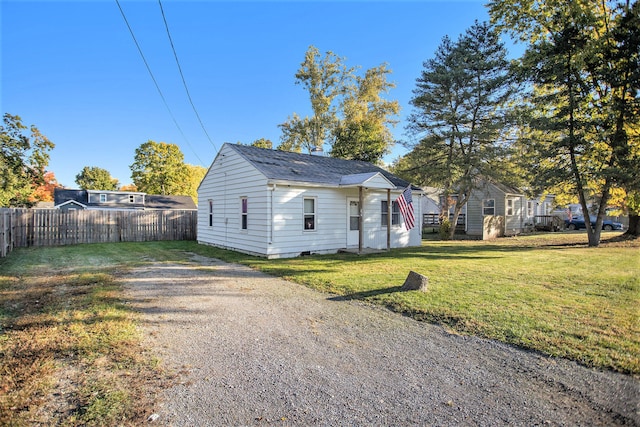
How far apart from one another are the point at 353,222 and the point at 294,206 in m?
2.98

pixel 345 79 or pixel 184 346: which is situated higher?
pixel 345 79

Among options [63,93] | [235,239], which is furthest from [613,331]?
[63,93]

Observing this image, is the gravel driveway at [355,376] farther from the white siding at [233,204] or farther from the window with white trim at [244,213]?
the window with white trim at [244,213]

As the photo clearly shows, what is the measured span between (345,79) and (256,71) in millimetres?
12865

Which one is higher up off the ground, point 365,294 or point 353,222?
point 353,222

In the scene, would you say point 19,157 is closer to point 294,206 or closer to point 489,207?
point 294,206

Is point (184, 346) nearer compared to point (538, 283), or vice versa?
point (184, 346)

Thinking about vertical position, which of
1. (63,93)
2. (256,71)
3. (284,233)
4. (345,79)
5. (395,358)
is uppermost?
(345,79)

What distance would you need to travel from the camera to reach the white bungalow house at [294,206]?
38.2ft

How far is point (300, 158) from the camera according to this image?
15.0m

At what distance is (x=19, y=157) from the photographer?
15289 millimetres

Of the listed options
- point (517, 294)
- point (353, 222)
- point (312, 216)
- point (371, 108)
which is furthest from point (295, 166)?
point (371, 108)

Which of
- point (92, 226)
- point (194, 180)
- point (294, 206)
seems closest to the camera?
point (294, 206)

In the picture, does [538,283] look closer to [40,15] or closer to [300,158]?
[300,158]
